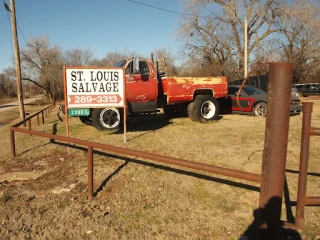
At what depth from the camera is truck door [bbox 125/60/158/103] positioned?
805 centimetres

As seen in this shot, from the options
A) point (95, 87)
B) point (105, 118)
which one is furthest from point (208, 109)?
point (95, 87)

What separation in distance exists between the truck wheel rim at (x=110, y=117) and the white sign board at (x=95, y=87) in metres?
1.10

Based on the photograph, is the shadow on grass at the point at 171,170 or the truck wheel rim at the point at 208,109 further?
the truck wheel rim at the point at 208,109

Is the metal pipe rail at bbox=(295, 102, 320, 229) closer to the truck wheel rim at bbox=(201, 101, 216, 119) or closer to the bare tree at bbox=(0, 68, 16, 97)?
the truck wheel rim at bbox=(201, 101, 216, 119)

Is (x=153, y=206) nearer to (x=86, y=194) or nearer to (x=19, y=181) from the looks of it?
(x=86, y=194)

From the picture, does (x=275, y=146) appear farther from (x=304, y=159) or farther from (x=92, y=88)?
(x=92, y=88)

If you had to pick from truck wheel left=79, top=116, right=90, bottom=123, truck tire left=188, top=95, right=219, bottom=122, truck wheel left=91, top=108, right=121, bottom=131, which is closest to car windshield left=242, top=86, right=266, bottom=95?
truck tire left=188, top=95, right=219, bottom=122

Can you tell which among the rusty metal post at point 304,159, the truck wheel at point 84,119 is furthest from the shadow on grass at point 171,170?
the truck wheel at point 84,119

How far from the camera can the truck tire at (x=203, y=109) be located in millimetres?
9359

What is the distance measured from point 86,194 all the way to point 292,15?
32.5 meters

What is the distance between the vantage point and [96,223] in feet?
10.0

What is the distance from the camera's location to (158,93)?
9.05 m

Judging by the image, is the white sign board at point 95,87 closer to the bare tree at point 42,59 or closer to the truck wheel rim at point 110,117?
the truck wheel rim at point 110,117

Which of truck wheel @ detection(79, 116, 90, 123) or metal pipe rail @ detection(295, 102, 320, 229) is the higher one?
metal pipe rail @ detection(295, 102, 320, 229)
